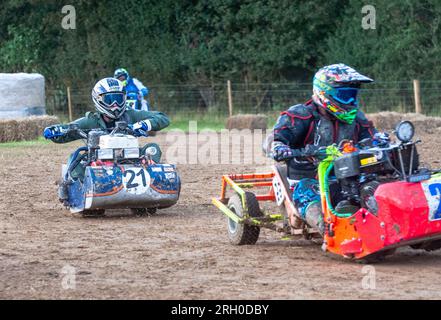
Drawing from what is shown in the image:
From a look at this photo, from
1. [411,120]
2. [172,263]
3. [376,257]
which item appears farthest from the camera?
[411,120]

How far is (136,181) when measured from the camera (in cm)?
1180

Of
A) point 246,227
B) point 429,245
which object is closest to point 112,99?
point 246,227

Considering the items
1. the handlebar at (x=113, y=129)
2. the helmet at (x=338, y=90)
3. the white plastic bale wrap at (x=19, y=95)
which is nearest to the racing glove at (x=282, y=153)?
the helmet at (x=338, y=90)

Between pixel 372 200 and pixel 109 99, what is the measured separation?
5.10m

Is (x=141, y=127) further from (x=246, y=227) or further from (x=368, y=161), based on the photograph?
(x=368, y=161)

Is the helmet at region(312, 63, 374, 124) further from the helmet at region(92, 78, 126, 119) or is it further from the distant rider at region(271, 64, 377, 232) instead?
the helmet at region(92, 78, 126, 119)

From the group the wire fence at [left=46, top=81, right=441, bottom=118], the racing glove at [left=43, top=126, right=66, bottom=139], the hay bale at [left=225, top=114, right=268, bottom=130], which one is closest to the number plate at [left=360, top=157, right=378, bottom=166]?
the racing glove at [left=43, top=126, right=66, bottom=139]

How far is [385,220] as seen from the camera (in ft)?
25.8

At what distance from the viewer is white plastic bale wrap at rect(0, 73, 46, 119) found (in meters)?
27.8

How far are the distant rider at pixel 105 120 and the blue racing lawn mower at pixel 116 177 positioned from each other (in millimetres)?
60

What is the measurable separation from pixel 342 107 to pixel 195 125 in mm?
21787

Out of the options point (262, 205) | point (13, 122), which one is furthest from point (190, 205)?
point (13, 122)
